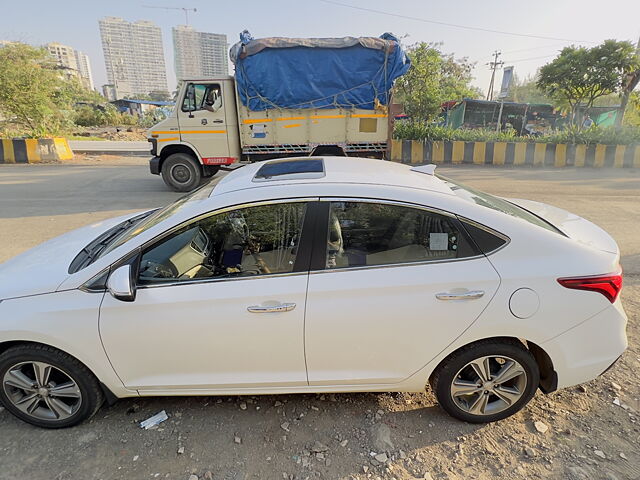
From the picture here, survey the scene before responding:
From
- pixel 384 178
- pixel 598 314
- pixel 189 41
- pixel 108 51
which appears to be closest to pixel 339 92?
pixel 384 178

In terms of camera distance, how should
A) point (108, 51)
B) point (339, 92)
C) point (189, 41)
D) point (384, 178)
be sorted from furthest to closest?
point (108, 51) < point (189, 41) < point (339, 92) < point (384, 178)

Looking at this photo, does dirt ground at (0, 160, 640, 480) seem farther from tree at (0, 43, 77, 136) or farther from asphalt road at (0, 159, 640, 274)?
tree at (0, 43, 77, 136)

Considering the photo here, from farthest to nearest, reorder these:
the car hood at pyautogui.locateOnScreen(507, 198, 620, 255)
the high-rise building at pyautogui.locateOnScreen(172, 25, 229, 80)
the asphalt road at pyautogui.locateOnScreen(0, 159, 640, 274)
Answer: the high-rise building at pyautogui.locateOnScreen(172, 25, 229, 80)
the asphalt road at pyautogui.locateOnScreen(0, 159, 640, 274)
the car hood at pyautogui.locateOnScreen(507, 198, 620, 255)

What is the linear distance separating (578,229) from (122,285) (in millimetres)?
2828

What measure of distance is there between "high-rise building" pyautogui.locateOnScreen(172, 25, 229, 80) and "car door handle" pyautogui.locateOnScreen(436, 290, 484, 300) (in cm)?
9683

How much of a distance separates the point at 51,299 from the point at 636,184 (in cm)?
1292

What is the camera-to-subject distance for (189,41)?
8875cm

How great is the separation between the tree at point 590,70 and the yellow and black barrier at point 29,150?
2067 cm

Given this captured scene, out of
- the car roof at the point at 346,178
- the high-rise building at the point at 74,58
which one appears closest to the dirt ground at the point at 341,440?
the car roof at the point at 346,178

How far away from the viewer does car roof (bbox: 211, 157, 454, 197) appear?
7.45 feet

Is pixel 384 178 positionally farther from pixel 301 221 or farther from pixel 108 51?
pixel 108 51

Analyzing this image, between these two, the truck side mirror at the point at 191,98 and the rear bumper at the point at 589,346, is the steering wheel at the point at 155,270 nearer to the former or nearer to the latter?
the rear bumper at the point at 589,346

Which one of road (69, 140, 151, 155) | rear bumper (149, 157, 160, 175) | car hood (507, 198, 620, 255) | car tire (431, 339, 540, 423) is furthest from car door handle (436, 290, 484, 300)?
road (69, 140, 151, 155)

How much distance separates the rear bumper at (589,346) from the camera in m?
2.13
